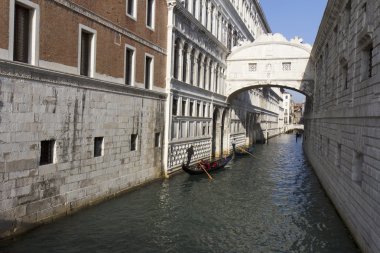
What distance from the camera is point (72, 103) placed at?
9.49 metres

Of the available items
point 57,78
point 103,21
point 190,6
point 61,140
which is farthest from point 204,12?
point 61,140

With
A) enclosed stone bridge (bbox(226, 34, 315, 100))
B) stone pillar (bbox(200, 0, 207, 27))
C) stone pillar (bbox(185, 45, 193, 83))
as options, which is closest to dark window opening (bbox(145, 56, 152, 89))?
stone pillar (bbox(185, 45, 193, 83))

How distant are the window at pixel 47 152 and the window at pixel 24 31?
1998mm

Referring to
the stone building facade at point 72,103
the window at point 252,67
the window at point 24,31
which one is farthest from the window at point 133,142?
the window at point 252,67

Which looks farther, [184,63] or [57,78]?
[184,63]

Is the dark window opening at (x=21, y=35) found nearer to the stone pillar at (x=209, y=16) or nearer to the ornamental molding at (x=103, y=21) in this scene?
the ornamental molding at (x=103, y=21)

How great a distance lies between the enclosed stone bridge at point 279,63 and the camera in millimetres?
22672

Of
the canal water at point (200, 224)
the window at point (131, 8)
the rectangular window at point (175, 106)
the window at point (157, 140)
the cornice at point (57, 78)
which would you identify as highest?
the window at point (131, 8)

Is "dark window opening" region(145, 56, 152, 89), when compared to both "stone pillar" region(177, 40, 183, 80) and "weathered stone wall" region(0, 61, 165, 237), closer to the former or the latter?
"weathered stone wall" region(0, 61, 165, 237)

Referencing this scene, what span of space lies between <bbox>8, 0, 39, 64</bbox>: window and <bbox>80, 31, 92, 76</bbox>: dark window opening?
6.42ft

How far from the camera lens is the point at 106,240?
8172 mm

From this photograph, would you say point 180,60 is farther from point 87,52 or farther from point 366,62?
point 366,62

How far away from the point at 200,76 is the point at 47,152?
A: 41.0ft

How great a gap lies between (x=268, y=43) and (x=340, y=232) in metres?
16.0
